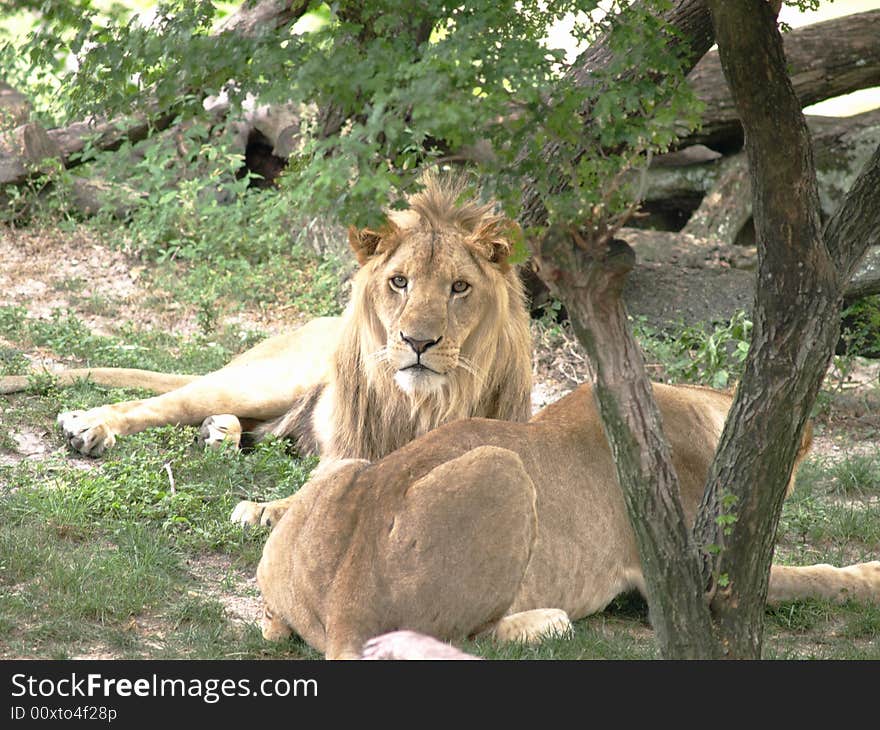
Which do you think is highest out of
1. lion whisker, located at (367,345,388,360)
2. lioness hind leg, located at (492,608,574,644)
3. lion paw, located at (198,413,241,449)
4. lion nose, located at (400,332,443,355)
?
lion nose, located at (400,332,443,355)

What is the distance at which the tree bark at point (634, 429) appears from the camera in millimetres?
3357

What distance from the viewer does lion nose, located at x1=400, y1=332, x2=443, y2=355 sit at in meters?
4.95

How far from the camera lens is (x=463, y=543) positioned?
3838 millimetres

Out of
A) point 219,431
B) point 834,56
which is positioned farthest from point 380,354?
point 834,56

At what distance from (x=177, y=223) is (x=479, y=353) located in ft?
18.2

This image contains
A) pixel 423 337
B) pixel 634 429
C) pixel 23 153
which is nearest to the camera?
pixel 634 429

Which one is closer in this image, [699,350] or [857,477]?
[857,477]

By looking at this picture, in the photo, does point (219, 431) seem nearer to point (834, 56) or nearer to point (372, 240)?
point (372, 240)

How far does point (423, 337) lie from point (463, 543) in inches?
50.2

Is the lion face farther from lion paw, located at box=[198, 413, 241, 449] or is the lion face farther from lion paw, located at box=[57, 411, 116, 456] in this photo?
lion paw, located at box=[57, 411, 116, 456]

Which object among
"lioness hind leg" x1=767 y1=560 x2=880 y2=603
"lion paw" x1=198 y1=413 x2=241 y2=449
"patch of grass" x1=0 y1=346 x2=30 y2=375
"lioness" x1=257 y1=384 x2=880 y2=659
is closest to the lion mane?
"lioness" x1=257 y1=384 x2=880 y2=659

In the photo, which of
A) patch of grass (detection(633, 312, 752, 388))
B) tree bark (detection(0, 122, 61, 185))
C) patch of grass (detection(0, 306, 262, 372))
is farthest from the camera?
tree bark (detection(0, 122, 61, 185))

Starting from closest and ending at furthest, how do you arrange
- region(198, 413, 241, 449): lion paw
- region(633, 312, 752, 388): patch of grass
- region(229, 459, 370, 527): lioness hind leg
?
1. region(229, 459, 370, 527): lioness hind leg
2. region(198, 413, 241, 449): lion paw
3. region(633, 312, 752, 388): patch of grass

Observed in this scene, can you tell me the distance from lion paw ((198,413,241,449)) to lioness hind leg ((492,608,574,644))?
2.51 meters
